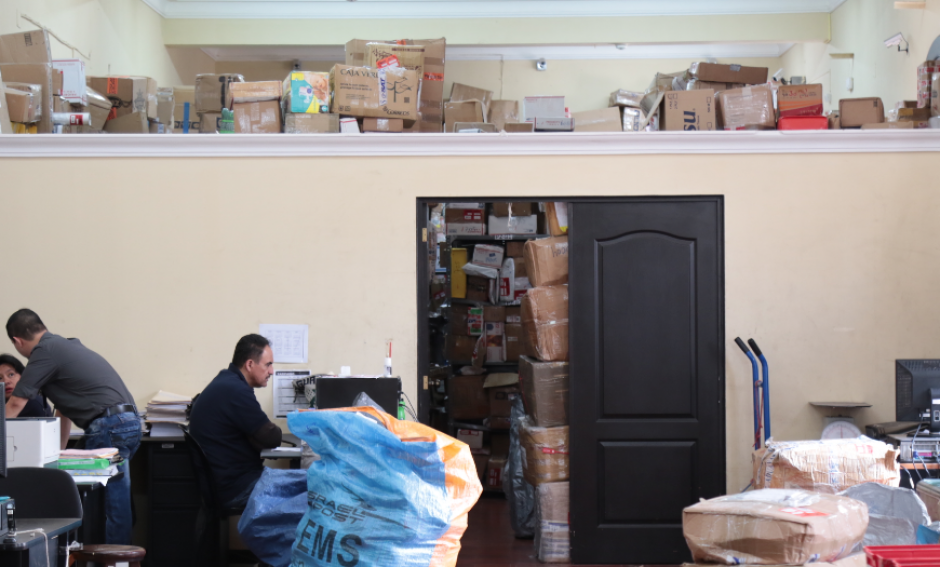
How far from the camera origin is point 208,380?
14.5 feet

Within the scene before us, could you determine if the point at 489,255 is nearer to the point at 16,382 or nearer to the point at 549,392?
the point at 549,392

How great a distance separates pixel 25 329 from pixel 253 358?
42.9 inches

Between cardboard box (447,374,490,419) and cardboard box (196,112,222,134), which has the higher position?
cardboard box (196,112,222,134)

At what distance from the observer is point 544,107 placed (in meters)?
5.23

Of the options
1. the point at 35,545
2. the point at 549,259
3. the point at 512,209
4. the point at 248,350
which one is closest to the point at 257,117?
the point at 248,350

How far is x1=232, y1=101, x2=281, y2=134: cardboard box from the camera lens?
4.44 metres

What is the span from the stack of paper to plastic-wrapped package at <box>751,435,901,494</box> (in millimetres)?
2922

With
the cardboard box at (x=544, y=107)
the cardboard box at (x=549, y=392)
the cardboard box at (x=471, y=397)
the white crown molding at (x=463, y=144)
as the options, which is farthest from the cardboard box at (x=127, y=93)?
the cardboard box at (x=471, y=397)

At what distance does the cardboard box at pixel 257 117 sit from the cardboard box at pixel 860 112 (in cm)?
320

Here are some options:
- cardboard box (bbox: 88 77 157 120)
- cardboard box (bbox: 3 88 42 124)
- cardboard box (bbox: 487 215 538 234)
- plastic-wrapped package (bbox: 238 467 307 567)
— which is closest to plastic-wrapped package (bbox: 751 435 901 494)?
plastic-wrapped package (bbox: 238 467 307 567)

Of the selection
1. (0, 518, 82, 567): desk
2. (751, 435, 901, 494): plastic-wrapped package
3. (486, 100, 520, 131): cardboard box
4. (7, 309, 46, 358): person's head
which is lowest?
(0, 518, 82, 567): desk

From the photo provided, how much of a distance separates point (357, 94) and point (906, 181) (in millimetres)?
3100

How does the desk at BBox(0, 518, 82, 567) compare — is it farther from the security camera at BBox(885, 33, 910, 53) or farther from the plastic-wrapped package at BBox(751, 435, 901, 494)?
the security camera at BBox(885, 33, 910, 53)

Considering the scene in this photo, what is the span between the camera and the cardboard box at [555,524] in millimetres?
4500
